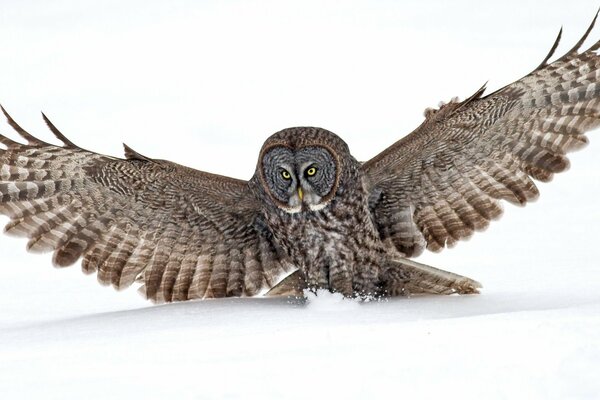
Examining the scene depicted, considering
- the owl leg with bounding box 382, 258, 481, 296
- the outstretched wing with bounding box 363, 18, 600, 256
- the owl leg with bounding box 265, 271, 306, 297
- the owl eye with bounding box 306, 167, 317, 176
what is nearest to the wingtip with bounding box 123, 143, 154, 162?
the owl eye with bounding box 306, 167, 317, 176

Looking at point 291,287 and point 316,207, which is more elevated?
point 316,207

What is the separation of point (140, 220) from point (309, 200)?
1158mm

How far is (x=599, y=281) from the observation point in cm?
729

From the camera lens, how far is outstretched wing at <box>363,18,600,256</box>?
23.5 ft

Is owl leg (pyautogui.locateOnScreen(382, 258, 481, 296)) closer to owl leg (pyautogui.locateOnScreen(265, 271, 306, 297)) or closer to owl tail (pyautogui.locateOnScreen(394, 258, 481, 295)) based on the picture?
owl tail (pyautogui.locateOnScreen(394, 258, 481, 295))

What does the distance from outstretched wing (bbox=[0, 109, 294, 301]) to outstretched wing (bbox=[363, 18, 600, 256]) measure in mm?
906

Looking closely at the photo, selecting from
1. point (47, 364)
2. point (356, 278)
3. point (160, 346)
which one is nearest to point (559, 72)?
point (356, 278)

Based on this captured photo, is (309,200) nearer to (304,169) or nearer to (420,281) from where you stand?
(304,169)

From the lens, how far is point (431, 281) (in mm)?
7414

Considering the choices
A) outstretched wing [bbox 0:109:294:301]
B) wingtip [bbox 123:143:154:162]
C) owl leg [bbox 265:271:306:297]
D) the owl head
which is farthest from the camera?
owl leg [bbox 265:271:306:297]

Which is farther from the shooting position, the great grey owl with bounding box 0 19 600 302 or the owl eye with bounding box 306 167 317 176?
the owl eye with bounding box 306 167 317 176

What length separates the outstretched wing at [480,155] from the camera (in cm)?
718

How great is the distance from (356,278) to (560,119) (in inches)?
65.4

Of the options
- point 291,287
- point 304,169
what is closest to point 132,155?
point 304,169
